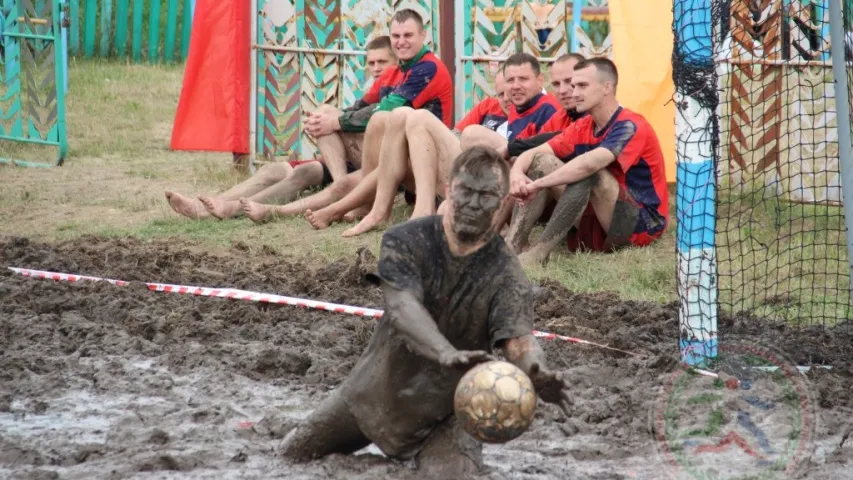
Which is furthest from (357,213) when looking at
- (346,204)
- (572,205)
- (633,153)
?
(633,153)

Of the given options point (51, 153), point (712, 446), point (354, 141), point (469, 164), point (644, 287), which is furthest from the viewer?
point (51, 153)

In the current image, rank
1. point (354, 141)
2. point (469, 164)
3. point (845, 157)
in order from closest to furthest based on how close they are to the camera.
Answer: point (469, 164) → point (845, 157) → point (354, 141)

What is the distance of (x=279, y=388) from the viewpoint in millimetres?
6355

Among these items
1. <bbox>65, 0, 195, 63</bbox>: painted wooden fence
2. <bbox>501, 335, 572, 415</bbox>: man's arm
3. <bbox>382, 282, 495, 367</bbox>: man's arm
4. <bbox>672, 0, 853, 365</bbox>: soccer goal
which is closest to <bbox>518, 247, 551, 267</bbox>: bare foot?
<bbox>672, 0, 853, 365</bbox>: soccer goal

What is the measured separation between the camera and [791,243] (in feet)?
31.8

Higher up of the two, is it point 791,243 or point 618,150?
point 618,150

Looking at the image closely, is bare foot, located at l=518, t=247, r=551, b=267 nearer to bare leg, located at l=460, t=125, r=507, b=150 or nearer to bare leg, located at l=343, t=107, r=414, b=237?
bare leg, located at l=460, t=125, r=507, b=150

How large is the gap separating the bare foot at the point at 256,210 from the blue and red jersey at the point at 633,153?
2.81 m

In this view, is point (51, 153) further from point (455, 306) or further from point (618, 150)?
point (455, 306)

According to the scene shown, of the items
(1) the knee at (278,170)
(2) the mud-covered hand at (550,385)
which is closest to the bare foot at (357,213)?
(1) the knee at (278,170)

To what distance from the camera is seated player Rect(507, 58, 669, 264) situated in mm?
8969

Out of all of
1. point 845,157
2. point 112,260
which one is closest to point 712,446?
point 845,157

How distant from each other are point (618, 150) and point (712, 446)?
3.76 meters

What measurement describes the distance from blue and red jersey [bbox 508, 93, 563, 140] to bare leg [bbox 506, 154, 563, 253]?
0.67 metres
